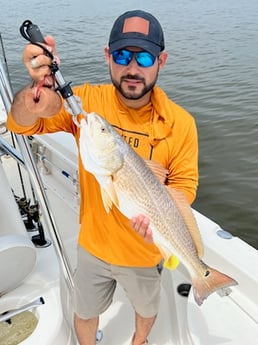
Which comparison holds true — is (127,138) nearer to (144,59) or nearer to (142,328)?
(144,59)

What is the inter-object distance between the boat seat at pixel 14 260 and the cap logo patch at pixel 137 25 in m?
1.09

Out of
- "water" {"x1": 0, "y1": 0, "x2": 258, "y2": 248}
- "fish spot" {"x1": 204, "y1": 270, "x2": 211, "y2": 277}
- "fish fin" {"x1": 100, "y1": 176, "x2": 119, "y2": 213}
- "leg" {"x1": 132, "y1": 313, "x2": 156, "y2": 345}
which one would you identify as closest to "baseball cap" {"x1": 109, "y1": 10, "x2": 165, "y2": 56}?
"fish fin" {"x1": 100, "y1": 176, "x2": 119, "y2": 213}

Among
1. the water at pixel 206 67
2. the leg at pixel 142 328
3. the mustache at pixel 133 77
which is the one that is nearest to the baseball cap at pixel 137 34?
the mustache at pixel 133 77

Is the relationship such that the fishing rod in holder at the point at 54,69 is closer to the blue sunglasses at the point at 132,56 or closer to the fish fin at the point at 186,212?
the blue sunglasses at the point at 132,56

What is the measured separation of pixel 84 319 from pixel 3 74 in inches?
48.1

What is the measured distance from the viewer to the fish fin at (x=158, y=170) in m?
1.69

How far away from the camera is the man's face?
171 cm

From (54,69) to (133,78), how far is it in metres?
0.33

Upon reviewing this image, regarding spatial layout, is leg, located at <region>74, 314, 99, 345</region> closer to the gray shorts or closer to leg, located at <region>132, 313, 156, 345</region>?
the gray shorts

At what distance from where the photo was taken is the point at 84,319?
81.9 inches

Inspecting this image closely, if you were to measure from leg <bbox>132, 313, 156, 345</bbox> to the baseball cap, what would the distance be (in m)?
1.24

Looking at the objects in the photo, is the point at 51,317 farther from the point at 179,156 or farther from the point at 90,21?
the point at 90,21

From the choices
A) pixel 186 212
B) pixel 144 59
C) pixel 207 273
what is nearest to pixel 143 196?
pixel 186 212

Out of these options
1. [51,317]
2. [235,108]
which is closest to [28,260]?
[51,317]
